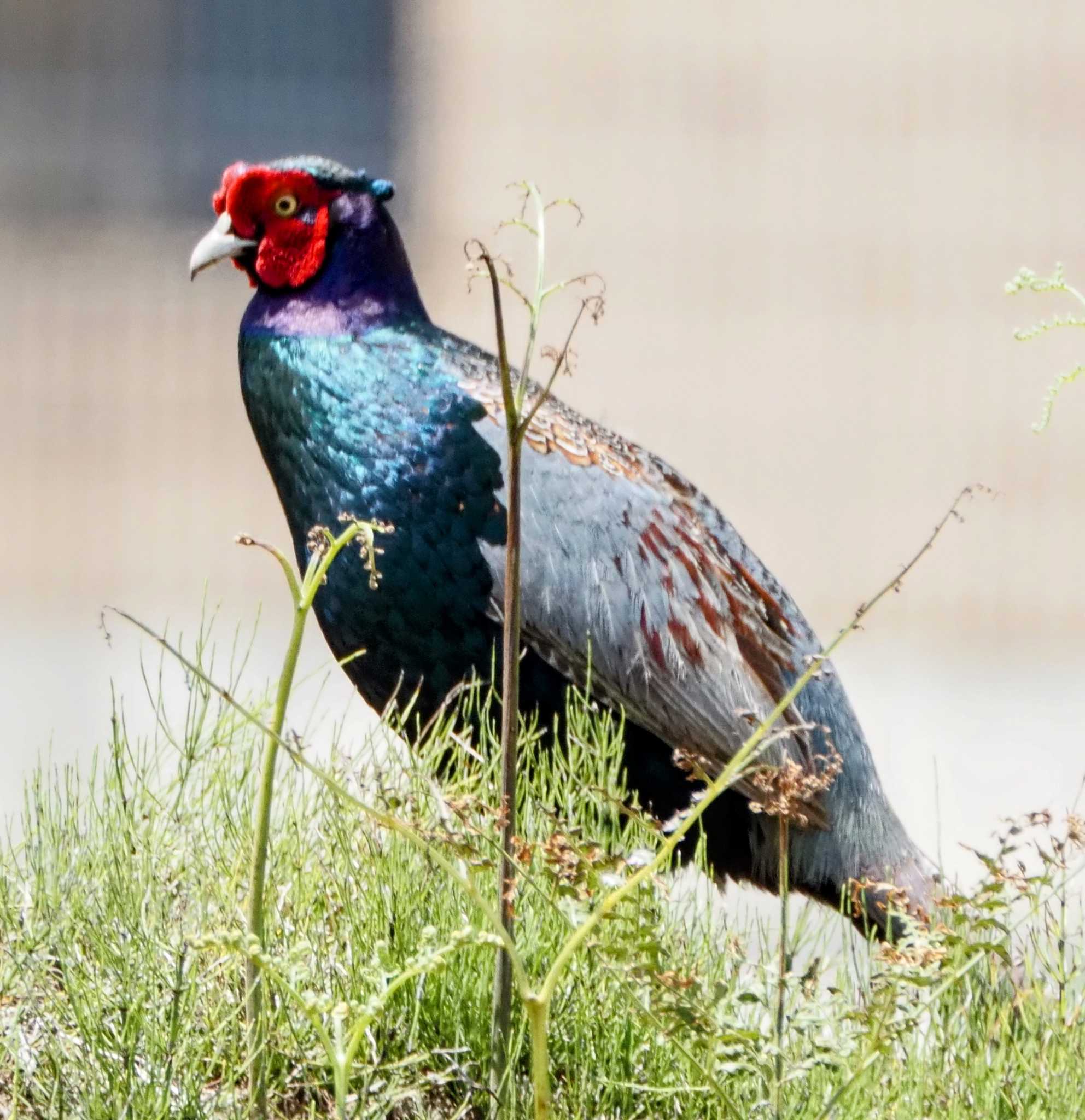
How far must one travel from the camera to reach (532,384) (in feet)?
11.4

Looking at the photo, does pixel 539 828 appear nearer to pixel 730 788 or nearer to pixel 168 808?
pixel 168 808

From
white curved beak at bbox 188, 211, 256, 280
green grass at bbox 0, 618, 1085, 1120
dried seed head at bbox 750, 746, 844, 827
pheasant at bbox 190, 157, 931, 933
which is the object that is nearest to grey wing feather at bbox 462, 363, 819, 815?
pheasant at bbox 190, 157, 931, 933

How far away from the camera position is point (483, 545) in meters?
3.06

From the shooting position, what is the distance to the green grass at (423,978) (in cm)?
180

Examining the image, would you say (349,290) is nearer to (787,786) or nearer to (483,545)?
(483,545)

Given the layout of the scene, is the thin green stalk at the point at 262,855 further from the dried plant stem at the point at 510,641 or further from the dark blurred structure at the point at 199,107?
the dark blurred structure at the point at 199,107

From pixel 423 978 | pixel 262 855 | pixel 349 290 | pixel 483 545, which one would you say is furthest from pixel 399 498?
pixel 262 855

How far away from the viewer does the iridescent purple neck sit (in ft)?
10.5

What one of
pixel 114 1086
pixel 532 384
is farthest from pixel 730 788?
pixel 114 1086

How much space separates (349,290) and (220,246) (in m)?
0.25

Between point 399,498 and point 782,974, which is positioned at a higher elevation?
point 399,498

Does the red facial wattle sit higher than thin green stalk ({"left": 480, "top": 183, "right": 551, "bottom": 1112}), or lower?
higher

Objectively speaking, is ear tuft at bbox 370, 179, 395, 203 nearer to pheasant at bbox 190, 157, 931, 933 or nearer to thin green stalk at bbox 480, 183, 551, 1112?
pheasant at bbox 190, 157, 931, 933

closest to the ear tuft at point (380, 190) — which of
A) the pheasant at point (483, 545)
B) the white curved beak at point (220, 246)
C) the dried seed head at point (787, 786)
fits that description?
the pheasant at point (483, 545)
